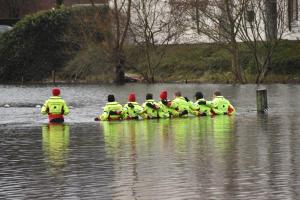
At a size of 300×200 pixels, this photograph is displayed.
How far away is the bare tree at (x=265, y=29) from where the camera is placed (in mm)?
68594

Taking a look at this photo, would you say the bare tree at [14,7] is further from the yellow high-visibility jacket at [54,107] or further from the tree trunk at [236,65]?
the yellow high-visibility jacket at [54,107]

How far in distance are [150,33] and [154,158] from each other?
2158 inches

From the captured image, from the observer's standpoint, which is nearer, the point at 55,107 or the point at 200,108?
the point at 55,107

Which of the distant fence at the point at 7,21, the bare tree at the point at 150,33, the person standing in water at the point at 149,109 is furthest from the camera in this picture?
the distant fence at the point at 7,21

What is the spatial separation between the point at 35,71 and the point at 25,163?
62.1m

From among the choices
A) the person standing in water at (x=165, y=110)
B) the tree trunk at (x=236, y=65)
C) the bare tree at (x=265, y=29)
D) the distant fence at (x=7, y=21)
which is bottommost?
the person standing in water at (x=165, y=110)

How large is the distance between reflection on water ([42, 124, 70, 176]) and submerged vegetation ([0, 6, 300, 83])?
3730 cm

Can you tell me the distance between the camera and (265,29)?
69750 millimetres

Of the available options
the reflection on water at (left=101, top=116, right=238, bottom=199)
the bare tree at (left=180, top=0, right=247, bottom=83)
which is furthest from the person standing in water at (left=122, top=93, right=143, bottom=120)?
the bare tree at (left=180, top=0, right=247, bottom=83)

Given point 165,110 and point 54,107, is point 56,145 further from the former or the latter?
point 165,110

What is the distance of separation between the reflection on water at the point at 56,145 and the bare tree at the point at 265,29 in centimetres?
3594

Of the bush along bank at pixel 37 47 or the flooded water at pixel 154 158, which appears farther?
the bush along bank at pixel 37 47

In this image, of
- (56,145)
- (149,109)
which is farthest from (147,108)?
(56,145)

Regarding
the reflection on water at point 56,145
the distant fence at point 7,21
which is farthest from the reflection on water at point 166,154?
the distant fence at point 7,21
